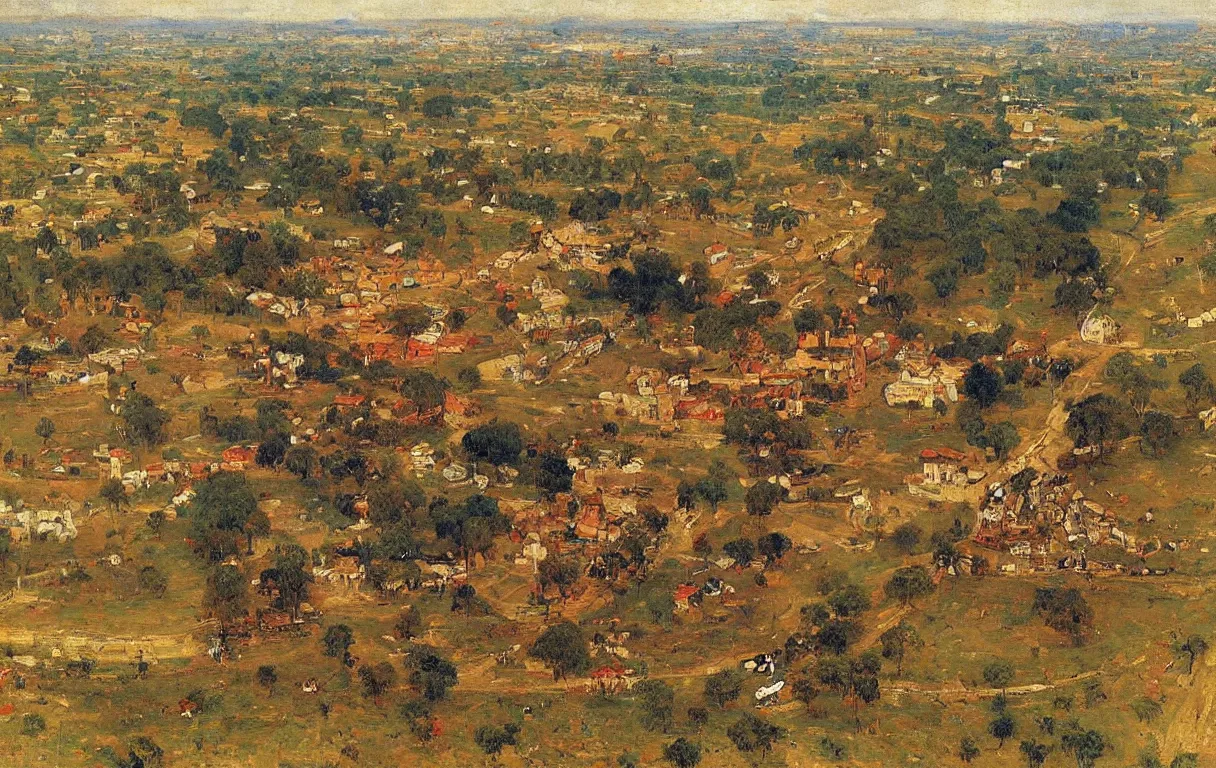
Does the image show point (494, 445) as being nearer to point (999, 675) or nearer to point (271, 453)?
point (271, 453)

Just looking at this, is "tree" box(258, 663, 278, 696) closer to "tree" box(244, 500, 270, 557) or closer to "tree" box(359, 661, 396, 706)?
"tree" box(359, 661, 396, 706)

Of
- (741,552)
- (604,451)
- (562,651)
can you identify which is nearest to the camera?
(562,651)

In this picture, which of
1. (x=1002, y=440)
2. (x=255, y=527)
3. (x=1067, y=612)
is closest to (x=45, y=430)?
(x=255, y=527)

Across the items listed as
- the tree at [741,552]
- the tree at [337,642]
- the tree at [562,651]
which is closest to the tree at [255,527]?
the tree at [337,642]

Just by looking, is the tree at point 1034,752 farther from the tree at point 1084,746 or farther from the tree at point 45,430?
the tree at point 45,430

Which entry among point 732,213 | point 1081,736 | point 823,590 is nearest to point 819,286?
point 732,213
